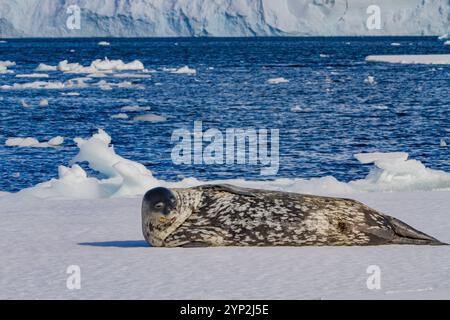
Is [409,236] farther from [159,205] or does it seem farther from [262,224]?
[159,205]

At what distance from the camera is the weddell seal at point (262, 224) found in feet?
24.7

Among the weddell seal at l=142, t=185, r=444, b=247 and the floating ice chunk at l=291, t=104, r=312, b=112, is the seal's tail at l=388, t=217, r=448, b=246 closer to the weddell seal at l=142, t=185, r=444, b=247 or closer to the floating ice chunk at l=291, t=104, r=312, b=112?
the weddell seal at l=142, t=185, r=444, b=247

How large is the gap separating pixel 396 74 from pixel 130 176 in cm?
5185

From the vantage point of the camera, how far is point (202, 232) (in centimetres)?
752

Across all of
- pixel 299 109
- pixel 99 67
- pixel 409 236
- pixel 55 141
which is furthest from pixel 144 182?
pixel 99 67

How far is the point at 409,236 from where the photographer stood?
24.7ft

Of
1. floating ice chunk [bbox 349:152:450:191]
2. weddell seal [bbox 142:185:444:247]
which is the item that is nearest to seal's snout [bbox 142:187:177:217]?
weddell seal [bbox 142:185:444:247]

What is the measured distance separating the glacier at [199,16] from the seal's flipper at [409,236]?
105 meters

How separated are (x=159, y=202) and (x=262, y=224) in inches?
33.4

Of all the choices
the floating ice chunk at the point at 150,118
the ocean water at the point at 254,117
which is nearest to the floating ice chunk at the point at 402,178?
the ocean water at the point at 254,117

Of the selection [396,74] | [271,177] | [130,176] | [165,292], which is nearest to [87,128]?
[271,177]

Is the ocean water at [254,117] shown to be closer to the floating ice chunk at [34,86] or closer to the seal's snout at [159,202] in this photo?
the floating ice chunk at [34,86]

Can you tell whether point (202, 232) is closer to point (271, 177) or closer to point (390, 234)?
point (390, 234)

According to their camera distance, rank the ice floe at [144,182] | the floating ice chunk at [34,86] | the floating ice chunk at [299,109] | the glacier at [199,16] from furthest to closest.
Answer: the glacier at [199,16]
the floating ice chunk at [34,86]
the floating ice chunk at [299,109]
the ice floe at [144,182]
